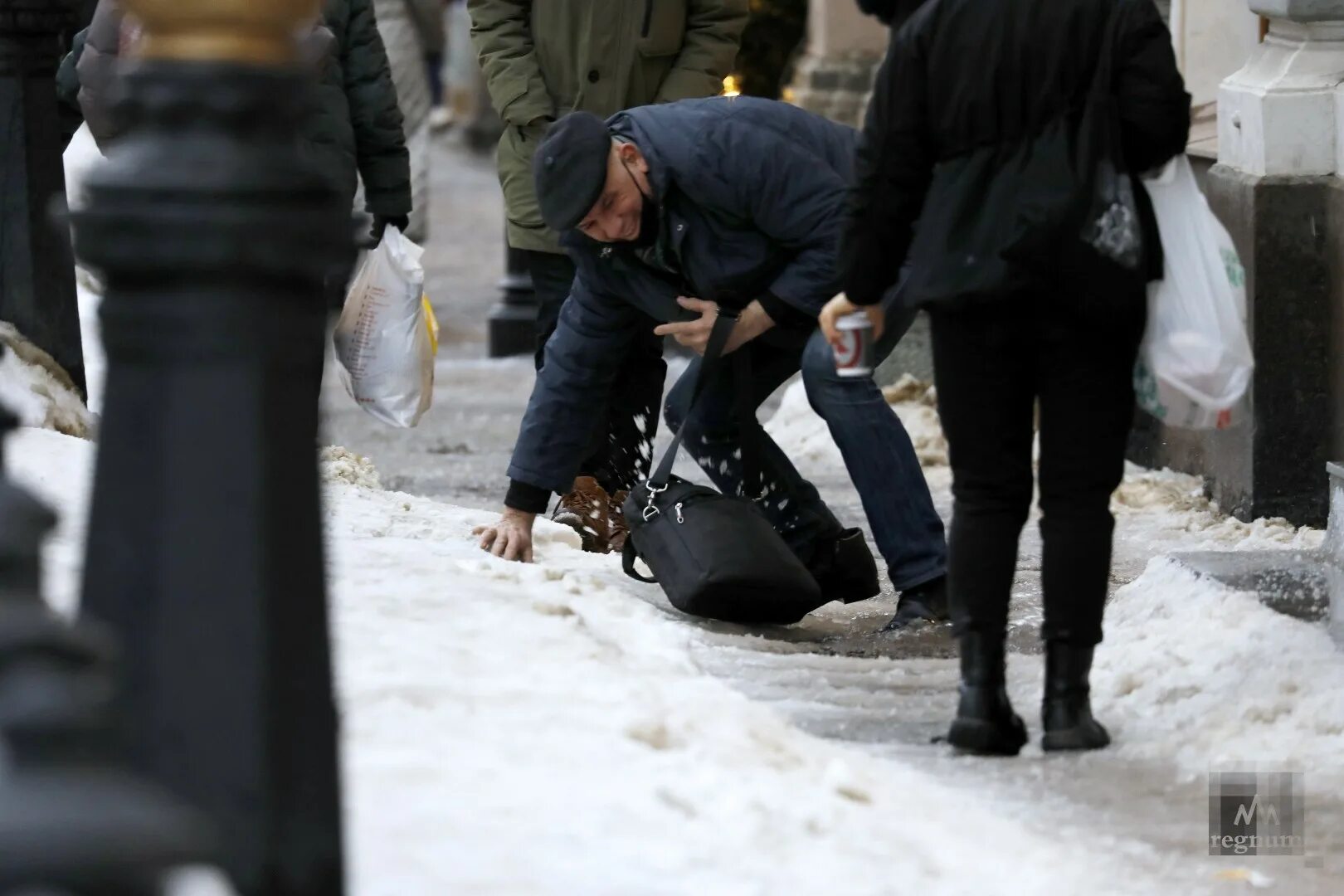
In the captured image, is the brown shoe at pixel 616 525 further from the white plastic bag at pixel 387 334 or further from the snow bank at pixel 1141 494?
the snow bank at pixel 1141 494

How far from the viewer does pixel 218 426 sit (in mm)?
2055

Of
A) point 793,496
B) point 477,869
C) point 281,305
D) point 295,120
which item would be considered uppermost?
point 295,120

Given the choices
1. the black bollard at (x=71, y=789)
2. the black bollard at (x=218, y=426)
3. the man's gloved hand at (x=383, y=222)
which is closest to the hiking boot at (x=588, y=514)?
the man's gloved hand at (x=383, y=222)

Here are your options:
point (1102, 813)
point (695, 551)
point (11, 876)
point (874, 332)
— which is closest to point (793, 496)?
point (695, 551)

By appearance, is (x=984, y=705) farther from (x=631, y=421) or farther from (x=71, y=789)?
(x=71, y=789)

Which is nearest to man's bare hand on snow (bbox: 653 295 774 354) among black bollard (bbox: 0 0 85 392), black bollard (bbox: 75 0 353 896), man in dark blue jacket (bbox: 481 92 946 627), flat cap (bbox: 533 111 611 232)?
man in dark blue jacket (bbox: 481 92 946 627)

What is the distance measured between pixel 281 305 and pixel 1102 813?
7.00 feet

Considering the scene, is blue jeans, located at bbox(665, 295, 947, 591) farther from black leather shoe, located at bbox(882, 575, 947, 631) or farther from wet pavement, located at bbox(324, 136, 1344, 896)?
wet pavement, located at bbox(324, 136, 1344, 896)

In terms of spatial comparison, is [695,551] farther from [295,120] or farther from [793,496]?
[295,120]

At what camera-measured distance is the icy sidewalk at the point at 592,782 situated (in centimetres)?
302

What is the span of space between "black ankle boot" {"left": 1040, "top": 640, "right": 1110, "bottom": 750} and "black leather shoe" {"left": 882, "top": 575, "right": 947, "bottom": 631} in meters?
0.97

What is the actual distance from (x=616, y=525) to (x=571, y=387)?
3.44 feet

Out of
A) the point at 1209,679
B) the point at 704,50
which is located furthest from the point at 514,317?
the point at 1209,679

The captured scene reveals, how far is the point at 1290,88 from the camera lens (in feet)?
20.5
